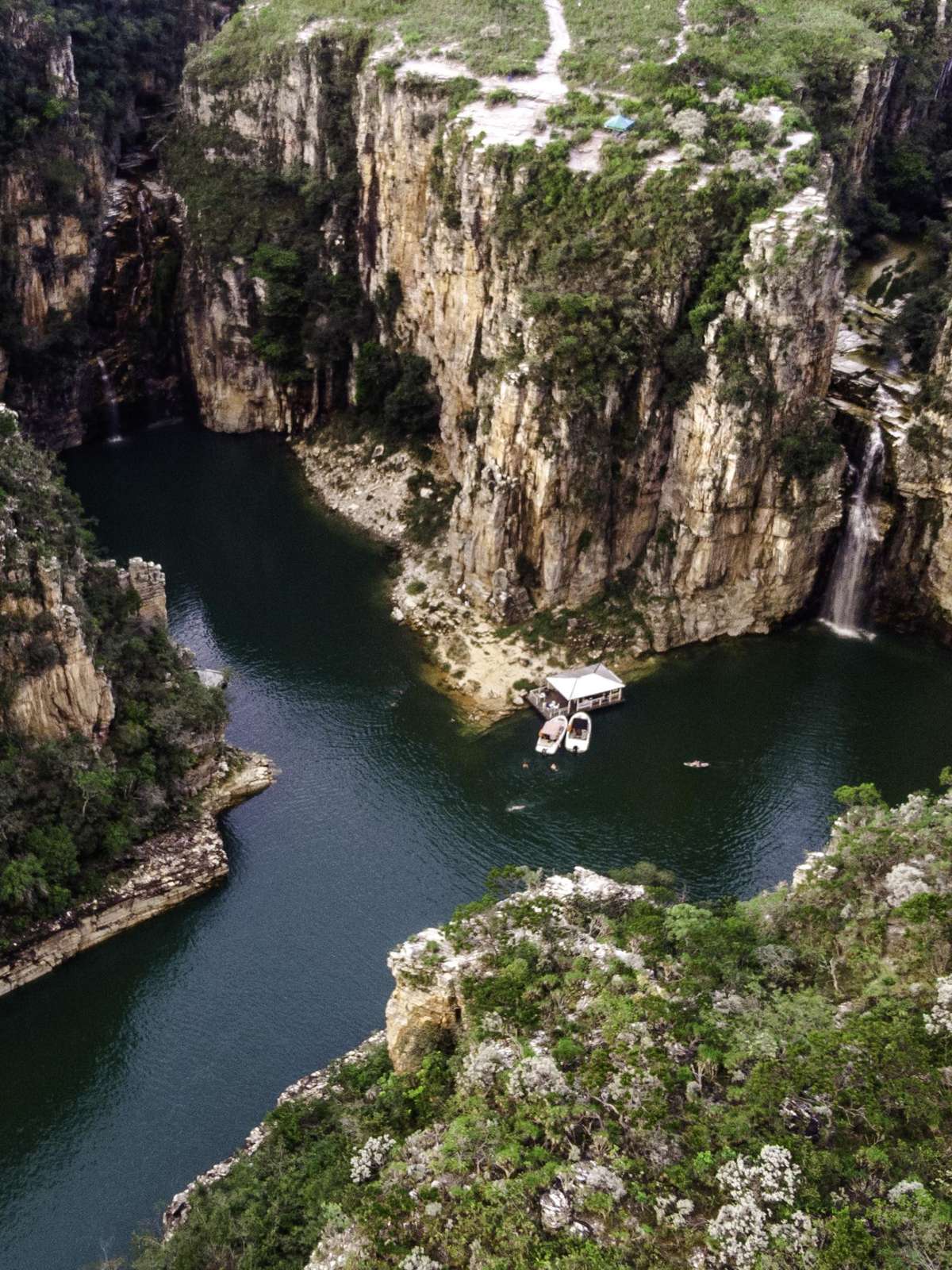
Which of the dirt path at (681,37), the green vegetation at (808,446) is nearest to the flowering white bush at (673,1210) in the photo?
the green vegetation at (808,446)

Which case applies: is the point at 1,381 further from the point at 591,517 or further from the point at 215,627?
the point at 591,517

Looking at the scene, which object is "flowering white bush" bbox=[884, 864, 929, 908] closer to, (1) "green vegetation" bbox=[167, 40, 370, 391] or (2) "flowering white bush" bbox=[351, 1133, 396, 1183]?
(2) "flowering white bush" bbox=[351, 1133, 396, 1183]

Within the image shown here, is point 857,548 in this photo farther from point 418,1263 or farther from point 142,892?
point 418,1263

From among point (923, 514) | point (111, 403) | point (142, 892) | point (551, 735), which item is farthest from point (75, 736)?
point (923, 514)

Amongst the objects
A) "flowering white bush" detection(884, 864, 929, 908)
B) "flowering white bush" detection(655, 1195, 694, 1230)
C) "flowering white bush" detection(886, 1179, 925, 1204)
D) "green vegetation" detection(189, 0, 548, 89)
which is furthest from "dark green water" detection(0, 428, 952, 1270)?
"green vegetation" detection(189, 0, 548, 89)

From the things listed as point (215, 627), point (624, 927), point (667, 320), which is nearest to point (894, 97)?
point (667, 320)
